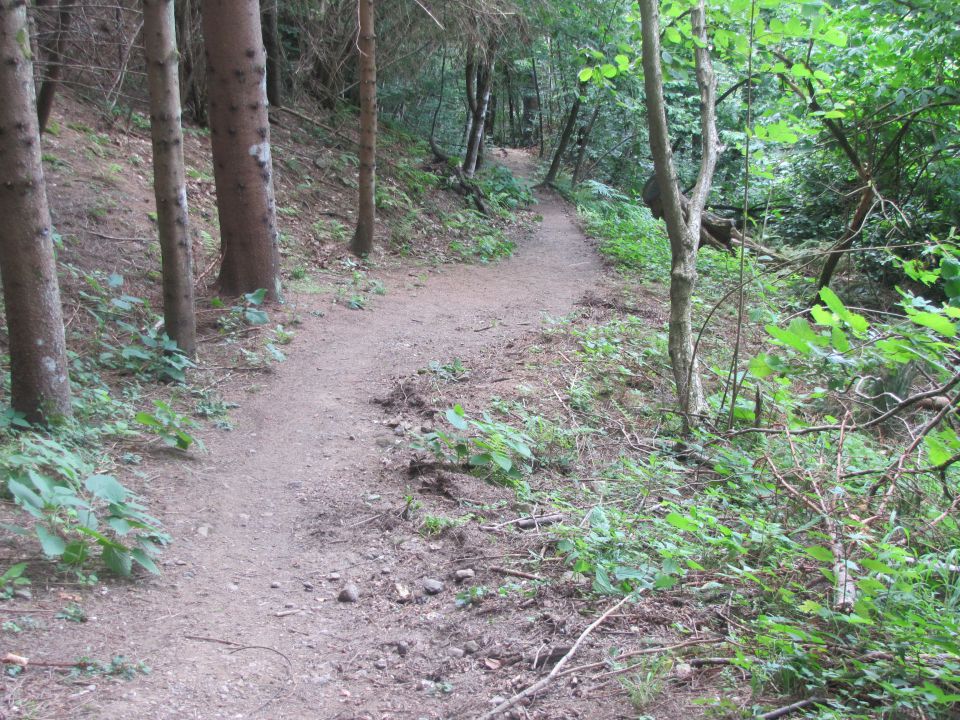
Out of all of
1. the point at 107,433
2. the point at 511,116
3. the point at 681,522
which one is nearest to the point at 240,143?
the point at 107,433

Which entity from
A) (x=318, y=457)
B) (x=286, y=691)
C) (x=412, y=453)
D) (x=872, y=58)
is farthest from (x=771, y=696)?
(x=872, y=58)

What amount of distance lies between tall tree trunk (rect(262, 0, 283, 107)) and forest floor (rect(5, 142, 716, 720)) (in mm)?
9333

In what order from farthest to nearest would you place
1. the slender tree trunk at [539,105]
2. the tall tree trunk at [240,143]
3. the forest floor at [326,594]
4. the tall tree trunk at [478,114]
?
the slender tree trunk at [539,105] < the tall tree trunk at [478,114] < the tall tree trunk at [240,143] < the forest floor at [326,594]

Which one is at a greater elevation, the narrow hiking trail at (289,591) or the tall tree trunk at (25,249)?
the tall tree trunk at (25,249)

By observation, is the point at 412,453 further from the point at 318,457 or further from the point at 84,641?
the point at 84,641

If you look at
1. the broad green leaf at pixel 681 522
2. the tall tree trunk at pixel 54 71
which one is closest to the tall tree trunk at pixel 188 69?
the tall tree trunk at pixel 54 71

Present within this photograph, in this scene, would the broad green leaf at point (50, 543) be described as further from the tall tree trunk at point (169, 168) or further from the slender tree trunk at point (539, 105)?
the slender tree trunk at point (539, 105)

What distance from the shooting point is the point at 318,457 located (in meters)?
5.29

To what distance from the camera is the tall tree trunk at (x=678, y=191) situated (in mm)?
5289

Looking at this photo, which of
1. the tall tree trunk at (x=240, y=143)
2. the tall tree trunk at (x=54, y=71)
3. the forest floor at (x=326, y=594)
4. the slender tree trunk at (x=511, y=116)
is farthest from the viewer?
the slender tree trunk at (x=511, y=116)

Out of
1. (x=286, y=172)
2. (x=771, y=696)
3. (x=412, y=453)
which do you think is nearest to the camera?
(x=771, y=696)

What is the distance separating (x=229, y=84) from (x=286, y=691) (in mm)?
6680

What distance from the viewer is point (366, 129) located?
10531 mm

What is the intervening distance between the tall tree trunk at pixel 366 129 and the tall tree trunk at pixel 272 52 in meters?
3.51
